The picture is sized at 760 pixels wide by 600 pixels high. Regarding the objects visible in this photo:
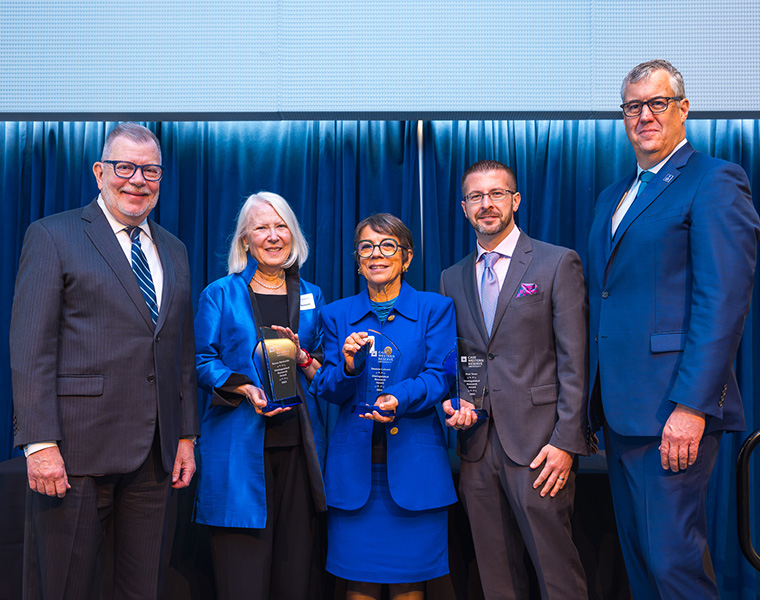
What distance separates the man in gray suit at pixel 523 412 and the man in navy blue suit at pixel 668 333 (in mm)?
117

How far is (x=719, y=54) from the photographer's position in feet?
12.5

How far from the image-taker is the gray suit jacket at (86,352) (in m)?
1.89

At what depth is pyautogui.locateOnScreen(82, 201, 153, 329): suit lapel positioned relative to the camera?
203cm

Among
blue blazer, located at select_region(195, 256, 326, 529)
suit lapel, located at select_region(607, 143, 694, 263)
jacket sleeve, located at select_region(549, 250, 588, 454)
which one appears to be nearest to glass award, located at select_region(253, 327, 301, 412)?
blue blazer, located at select_region(195, 256, 326, 529)

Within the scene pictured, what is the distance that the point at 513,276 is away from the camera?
2.31 metres

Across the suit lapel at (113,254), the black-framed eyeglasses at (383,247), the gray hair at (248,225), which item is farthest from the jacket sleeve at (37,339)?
the black-framed eyeglasses at (383,247)

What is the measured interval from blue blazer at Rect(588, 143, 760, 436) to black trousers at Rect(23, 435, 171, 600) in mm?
1544

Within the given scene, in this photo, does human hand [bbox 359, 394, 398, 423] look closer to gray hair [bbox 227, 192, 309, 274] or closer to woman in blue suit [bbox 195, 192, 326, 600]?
woman in blue suit [bbox 195, 192, 326, 600]

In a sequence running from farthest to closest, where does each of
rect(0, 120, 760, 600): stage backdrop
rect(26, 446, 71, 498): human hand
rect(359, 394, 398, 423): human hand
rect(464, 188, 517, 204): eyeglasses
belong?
rect(0, 120, 760, 600): stage backdrop
rect(464, 188, 517, 204): eyeglasses
rect(359, 394, 398, 423): human hand
rect(26, 446, 71, 498): human hand

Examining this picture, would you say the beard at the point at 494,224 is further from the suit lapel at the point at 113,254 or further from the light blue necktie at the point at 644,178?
the suit lapel at the point at 113,254

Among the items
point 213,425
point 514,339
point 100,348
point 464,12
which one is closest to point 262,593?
point 213,425

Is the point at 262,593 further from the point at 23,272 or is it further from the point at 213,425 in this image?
the point at 23,272

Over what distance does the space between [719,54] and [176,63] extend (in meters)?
3.28

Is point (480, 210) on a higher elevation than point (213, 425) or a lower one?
higher
